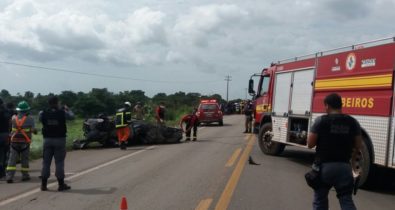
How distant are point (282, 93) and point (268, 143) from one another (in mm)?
1856

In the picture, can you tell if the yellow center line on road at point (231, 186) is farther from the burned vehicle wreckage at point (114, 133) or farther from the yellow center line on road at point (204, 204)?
the burned vehicle wreckage at point (114, 133)

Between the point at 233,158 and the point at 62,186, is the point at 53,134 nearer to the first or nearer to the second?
the point at 62,186

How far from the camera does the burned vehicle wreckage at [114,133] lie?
18.4 m

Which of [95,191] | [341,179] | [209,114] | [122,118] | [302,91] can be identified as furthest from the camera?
[209,114]

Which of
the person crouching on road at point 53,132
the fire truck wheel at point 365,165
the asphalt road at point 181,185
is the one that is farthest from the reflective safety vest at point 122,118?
the fire truck wheel at point 365,165

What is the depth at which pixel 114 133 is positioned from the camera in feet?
61.8

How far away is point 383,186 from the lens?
10.3 metres

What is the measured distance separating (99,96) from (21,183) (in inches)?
1542

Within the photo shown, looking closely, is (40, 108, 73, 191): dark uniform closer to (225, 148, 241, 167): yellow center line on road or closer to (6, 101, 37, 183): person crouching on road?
(6, 101, 37, 183): person crouching on road

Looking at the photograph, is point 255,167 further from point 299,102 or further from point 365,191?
point 365,191

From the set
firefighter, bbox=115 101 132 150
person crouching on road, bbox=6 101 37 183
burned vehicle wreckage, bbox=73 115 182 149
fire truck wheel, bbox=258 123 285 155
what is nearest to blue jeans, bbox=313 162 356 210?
person crouching on road, bbox=6 101 37 183

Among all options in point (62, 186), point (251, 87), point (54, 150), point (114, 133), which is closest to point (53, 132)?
point (54, 150)

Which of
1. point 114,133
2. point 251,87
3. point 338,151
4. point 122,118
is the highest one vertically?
point 251,87

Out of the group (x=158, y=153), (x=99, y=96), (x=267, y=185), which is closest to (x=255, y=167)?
(x=267, y=185)
